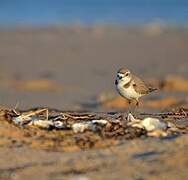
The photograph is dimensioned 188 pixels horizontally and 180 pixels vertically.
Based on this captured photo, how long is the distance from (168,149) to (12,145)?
3.56 ft

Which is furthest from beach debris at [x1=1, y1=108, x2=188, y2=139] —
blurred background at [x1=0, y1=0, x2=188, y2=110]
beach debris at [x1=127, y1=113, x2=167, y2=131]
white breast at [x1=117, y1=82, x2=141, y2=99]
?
blurred background at [x1=0, y1=0, x2=188, y2=110]

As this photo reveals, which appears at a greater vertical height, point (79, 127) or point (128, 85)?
point (128, 85)

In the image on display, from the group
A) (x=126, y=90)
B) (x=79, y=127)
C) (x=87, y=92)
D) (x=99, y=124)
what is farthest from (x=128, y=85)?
(x=87, y=92)

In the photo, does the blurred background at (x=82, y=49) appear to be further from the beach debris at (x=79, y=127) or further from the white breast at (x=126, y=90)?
the beach debris at (x=79, y=127)

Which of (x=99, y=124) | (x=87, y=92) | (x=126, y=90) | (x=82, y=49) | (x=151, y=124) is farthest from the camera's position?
(x=82, y=49)

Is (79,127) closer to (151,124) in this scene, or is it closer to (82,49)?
(151,124)

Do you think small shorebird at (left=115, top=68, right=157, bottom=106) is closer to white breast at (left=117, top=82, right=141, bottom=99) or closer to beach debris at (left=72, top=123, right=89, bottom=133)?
white breast at (left=117, top=82, right=141, bottom=99)

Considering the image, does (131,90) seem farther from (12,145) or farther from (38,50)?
(38,50)

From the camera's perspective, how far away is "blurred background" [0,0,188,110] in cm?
1253

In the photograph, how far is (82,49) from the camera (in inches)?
706

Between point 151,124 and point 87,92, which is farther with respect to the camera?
point 87,92

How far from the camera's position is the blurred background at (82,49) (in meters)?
12.5

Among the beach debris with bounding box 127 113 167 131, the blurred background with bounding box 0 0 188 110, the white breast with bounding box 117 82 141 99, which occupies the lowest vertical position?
the beach debris with bounding box 127 113 167 131

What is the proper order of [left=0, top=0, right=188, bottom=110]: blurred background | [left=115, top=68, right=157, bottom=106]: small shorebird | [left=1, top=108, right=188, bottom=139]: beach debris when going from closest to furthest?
[left=1, top=108, right=188, bottom=139]: beach debris
[left=115, top=68, right=157, bottom=106]: small shorebird
[left=0, top=0, right=188, bottom=110]: blurred background
